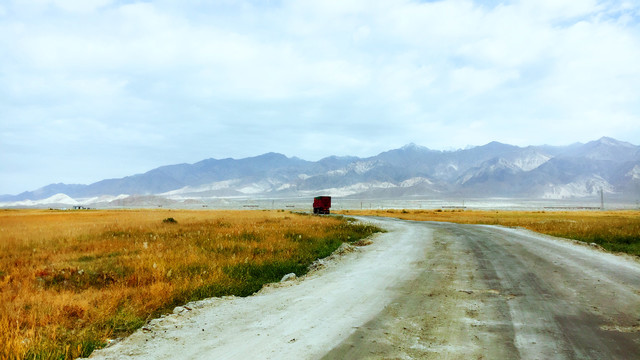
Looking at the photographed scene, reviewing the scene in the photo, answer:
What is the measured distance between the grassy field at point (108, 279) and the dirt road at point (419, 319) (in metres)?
0.73

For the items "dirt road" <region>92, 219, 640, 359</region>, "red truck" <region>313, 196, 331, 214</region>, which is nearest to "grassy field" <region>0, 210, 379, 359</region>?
"dirt road" <region>92, 219, 640, 359</region>

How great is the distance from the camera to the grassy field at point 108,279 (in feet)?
17.1

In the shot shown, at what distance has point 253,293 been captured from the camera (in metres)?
8.17

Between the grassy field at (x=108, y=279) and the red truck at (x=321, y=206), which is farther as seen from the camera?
the red truck at (x=321, y=206)

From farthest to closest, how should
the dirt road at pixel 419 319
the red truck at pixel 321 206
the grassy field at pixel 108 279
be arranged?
1. the red truck at pixel 321 206
2. the grassy field at pixel 108 279
3. the dirt road at pixel 419 319

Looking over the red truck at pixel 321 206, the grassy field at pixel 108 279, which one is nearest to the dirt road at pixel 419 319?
the grassy field at pixel 108 279

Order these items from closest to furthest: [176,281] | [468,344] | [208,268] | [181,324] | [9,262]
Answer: [468,344], [181,324], [176,281], [208,268], [9,262]

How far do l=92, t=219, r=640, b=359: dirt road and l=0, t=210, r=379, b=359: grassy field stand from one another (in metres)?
0.73

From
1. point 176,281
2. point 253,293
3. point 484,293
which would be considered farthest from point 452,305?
point 176,281

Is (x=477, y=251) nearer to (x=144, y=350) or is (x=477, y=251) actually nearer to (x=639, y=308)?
(x=639, y=308)

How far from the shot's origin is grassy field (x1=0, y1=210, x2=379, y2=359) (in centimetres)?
521

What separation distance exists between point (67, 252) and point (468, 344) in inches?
527

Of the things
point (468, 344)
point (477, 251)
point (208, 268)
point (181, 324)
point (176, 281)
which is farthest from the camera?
point (477, 251)

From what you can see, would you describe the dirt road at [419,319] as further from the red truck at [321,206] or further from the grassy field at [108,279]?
the red truck at [321,206]
